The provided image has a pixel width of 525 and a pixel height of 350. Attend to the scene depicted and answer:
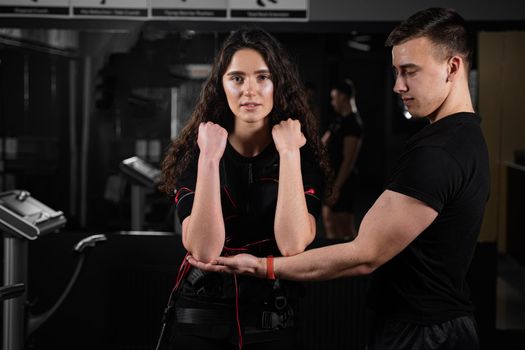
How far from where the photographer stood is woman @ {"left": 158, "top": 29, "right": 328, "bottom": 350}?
204 cm

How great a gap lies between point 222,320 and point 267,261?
0.23m

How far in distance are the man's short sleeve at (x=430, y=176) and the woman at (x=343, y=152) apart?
3678mm

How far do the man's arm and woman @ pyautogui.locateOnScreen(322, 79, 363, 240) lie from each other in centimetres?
346

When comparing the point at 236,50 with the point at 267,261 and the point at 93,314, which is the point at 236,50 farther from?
the point at 93,314

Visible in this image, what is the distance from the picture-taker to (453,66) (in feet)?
5.97

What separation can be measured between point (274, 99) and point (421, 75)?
57 centimetres

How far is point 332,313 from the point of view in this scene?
3.88m

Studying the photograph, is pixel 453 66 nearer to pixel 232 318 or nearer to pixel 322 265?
pixel 322 265

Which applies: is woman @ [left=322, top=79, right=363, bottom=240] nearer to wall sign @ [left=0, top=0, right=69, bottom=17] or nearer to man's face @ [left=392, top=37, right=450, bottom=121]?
wall sign @ [left=0, top=0, right=69, bottom=17]

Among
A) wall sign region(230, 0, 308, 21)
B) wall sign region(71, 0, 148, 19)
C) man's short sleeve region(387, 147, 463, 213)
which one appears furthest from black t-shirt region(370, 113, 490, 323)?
wall sign region(71, 0, 148, 19)

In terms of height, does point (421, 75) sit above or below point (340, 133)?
above

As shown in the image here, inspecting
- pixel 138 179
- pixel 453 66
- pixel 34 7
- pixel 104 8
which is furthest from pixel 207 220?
pixel 34 7

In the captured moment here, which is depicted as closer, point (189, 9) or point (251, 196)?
point (251, 196)

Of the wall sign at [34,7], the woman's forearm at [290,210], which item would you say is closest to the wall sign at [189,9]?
the wall sign at [34,7]
